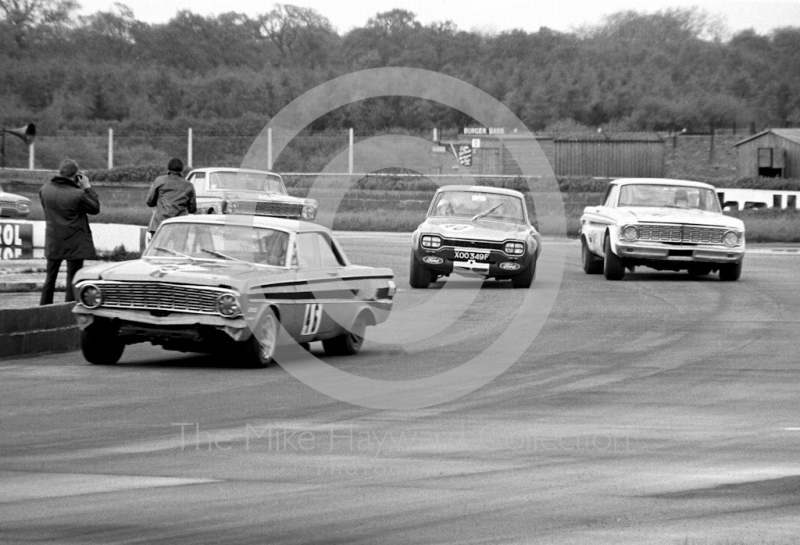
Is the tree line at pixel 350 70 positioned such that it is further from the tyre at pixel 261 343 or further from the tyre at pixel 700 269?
the tyre at pixel 261 343

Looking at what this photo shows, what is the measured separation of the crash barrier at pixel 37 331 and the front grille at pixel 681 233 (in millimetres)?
10057

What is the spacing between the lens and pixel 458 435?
23.6ft

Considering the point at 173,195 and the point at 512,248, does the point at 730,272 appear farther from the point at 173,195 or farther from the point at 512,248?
the point at 173,195

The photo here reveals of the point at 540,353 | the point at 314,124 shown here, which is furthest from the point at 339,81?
the point at 540,353

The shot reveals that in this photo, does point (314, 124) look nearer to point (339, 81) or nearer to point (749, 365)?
point (339, 81)

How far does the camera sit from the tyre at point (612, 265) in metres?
19.5

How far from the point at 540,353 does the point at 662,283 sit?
8651 millimetres

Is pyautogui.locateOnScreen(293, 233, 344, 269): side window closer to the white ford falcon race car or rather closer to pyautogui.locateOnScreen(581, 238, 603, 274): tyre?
the white ford falcon race car

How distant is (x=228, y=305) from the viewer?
9492 millimetres

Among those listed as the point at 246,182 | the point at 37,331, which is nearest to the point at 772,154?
the point at 246,182

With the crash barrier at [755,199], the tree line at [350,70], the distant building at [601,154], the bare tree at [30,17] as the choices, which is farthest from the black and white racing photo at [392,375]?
the bare tree at [30,17]

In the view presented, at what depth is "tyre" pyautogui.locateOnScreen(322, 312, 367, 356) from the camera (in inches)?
440

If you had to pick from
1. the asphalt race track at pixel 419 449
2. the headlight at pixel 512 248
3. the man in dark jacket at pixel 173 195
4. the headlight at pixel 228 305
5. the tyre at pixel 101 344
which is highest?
the man in dark jacket at pixel 173 195

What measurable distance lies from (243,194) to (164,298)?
51.0ft
